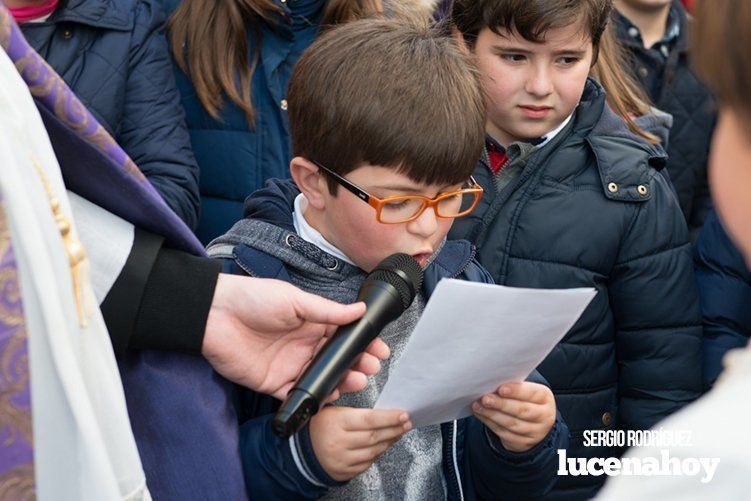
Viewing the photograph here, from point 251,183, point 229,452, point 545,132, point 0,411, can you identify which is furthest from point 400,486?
point 251,183

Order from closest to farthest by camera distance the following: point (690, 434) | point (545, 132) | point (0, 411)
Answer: point (690, 434)
point (0, 411)
point (545, 132)

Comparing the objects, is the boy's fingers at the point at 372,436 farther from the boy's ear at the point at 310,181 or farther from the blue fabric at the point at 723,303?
the blue fabric at the point at 723,303

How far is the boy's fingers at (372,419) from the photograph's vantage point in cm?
190

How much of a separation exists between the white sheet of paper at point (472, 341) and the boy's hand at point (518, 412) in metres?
0.04

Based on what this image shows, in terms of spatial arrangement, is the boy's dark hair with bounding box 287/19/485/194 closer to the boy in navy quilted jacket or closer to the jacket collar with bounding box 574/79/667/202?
the boy in navy quilted jacket

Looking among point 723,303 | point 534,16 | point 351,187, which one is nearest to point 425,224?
point 351,187

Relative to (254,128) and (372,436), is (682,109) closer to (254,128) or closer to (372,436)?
(254,128)

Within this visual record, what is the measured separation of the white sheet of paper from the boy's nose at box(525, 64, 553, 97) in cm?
117

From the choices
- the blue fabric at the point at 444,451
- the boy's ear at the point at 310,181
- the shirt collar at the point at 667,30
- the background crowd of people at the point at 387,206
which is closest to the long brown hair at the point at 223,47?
the background crowd of people at the point at 387,206

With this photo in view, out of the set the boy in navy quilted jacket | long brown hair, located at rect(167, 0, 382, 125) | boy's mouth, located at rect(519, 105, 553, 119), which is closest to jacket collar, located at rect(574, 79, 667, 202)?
the boy in navy quilted jacket

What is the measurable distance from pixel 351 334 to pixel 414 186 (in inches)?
21.2

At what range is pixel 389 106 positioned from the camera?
2172 millimetres

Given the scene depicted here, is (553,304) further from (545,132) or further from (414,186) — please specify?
(545,132)

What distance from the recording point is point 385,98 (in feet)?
7.17
